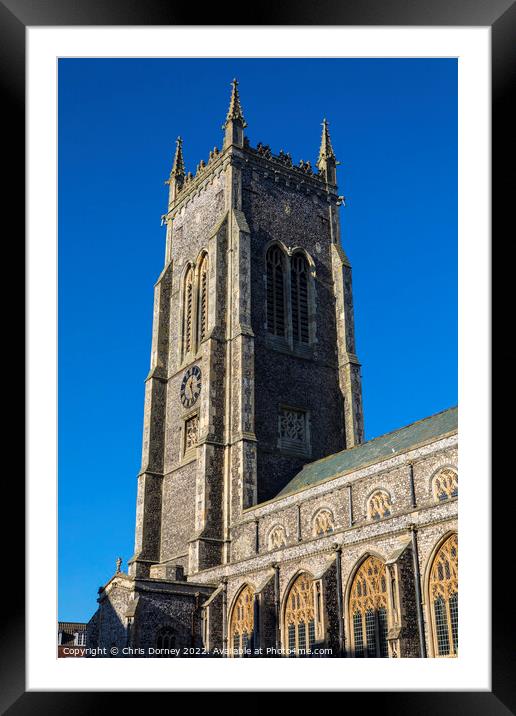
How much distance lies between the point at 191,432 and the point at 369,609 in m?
18.8

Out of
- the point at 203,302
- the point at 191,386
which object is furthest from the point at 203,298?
the point at 191,386

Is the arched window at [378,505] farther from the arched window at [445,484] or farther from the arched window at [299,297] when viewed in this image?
the arched window at [299,297]

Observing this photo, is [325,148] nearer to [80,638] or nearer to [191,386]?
[191,386]

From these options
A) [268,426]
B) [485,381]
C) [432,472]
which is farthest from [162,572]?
[485,381]

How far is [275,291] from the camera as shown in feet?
147

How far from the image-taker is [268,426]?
4047 cm

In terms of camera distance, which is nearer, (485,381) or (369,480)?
(485,381)

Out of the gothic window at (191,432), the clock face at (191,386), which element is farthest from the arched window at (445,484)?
the clock face at (191,386)

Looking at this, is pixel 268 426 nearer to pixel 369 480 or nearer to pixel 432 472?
pixel 369 480

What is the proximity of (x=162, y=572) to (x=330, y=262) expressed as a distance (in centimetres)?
2169

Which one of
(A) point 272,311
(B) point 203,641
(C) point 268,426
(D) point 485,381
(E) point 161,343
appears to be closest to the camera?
(D) point 485,381

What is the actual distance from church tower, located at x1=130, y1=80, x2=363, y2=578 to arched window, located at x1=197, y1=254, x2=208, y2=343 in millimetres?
103

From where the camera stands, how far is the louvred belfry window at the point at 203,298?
44709mm

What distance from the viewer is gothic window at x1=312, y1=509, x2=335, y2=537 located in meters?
32.0
